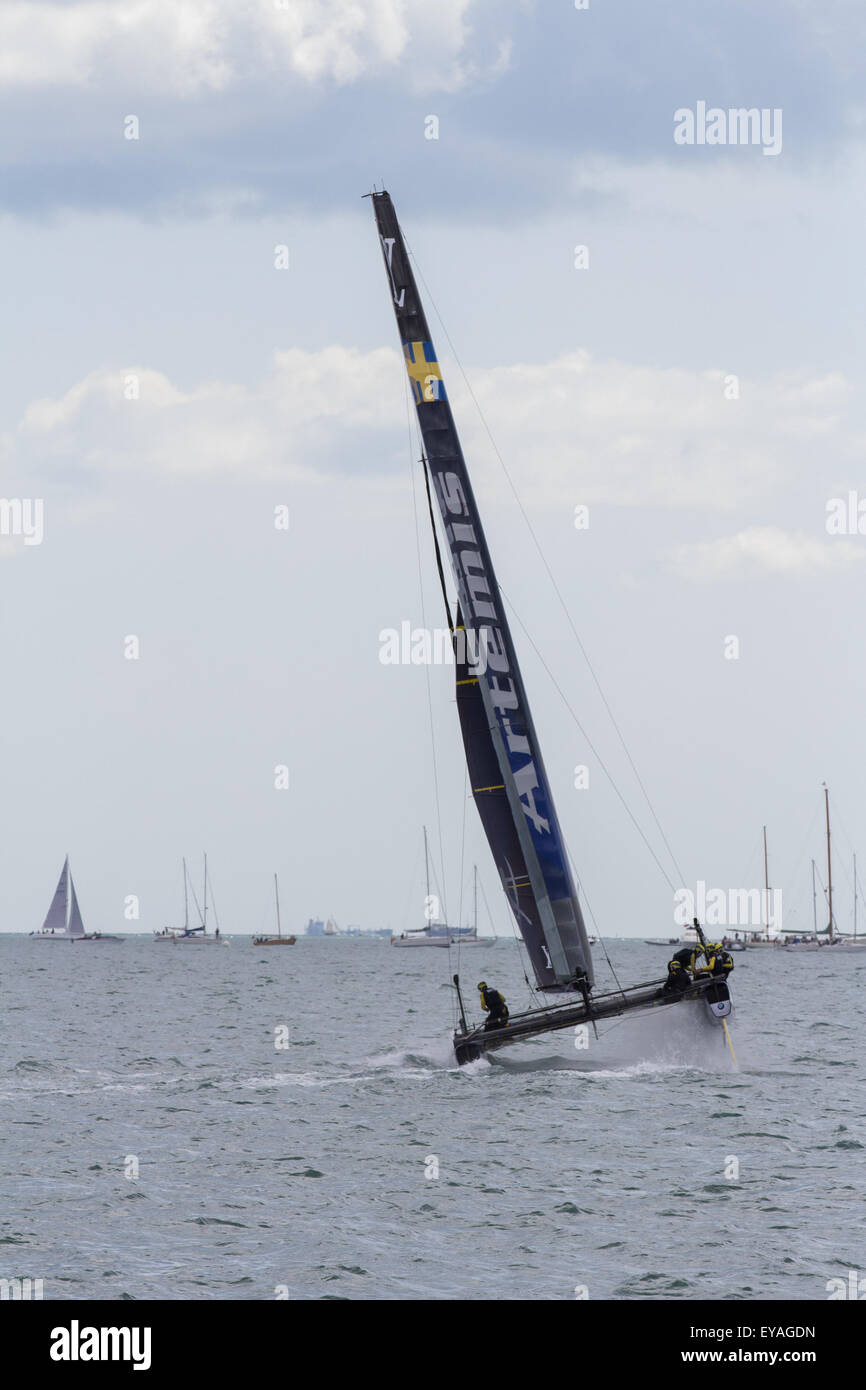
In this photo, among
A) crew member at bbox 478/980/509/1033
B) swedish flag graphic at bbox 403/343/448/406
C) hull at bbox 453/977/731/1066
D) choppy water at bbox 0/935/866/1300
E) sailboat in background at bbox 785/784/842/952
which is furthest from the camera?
sailboat in background at bbox 785/784/842/952

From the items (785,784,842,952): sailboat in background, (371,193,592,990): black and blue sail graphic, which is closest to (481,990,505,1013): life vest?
(371,193,592,990): black and blue sail graphic

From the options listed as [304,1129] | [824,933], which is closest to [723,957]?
[304,1129]

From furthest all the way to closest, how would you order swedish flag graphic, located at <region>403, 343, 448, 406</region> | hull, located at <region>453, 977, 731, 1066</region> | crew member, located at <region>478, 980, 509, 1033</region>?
swedish flag graphic, located at <region>403, 343, 448, 406</region> → crew member, located at <region>478, 980, 509, 1033</region> → hull, located at <region>453, 977, 731, 1066</region>

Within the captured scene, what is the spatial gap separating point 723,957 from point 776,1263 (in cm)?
953

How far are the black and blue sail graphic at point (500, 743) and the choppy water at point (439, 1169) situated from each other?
227 cm

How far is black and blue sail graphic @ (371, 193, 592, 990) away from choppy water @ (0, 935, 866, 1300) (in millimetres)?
2266

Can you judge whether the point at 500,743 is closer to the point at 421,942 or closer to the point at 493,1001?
the point at 493,1001

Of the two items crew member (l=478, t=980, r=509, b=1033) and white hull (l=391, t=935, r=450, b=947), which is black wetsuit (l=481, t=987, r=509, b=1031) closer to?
crew member (l=478, t=980, r=509, b=1033)

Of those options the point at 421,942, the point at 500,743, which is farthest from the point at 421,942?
the point at 500,743

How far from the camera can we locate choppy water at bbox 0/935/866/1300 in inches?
610

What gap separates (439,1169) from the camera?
68.2 ft

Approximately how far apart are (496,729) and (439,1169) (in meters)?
8.65

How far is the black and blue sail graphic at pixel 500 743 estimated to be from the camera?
1078 inches
